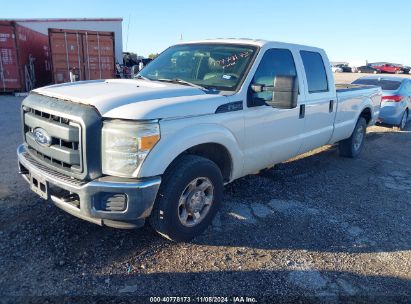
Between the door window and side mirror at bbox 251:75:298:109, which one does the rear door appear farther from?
side mirror at bbox 251:75:298:109

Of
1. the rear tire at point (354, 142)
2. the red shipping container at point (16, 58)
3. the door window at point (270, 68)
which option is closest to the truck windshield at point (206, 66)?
the door window at point (270, 68)

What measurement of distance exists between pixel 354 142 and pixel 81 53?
1223 centimetres

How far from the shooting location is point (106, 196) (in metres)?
2.88

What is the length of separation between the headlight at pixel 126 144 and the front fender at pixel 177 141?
0.21 ft

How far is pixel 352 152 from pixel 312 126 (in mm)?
2394

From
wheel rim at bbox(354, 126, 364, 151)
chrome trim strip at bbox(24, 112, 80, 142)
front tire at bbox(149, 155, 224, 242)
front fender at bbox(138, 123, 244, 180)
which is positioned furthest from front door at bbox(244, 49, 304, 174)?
wheel rim at bbox(354, 126, 364, 151)

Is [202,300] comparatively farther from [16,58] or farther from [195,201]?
[16,58]

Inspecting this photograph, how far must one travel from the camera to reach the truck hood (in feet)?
9.36

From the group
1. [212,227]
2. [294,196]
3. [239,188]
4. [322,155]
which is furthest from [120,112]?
[322,155]

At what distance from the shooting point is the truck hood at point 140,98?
2854 millimetres

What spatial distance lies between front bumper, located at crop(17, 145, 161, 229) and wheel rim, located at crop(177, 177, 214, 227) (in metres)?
0.44

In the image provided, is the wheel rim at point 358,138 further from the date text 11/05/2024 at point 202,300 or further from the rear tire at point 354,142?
the date text 11/05/2024 at point 202,300

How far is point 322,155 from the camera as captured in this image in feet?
24.0

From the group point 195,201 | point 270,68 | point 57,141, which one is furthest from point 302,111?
point 57,141
